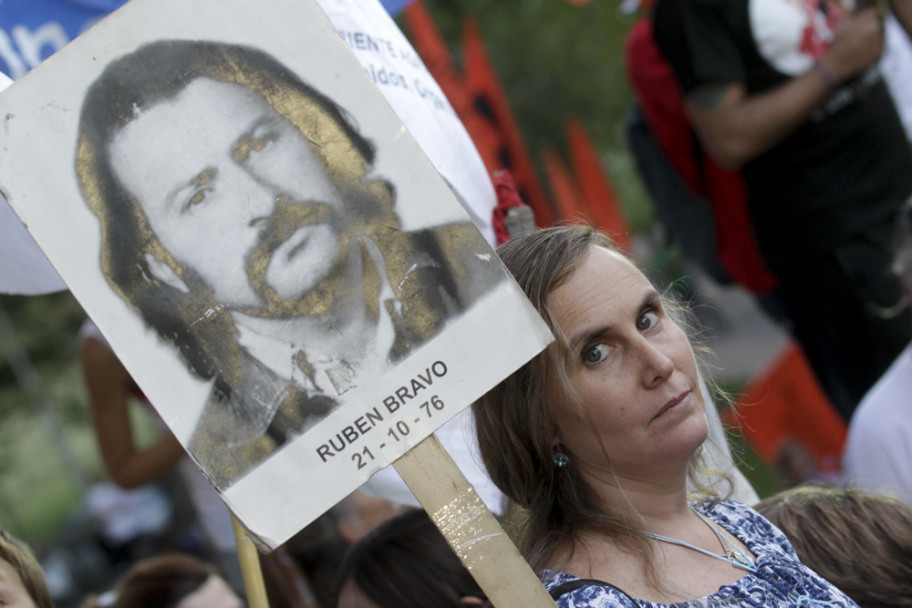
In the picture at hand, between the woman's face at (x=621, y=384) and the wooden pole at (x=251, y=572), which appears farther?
the wooden pole at (x=251, y=572)

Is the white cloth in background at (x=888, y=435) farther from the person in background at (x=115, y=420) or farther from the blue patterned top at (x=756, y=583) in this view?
the person in background at (x=115, y=420)

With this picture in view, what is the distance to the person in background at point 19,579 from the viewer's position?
155 cm

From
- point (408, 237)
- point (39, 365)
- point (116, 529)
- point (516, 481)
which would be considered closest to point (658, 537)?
point (516, 481)

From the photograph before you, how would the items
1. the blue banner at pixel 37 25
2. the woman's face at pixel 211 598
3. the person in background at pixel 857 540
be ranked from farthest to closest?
the blue banner at pixel 37 25 → the woman's face at pixel 211 598 → the person in background at pixel 857 540

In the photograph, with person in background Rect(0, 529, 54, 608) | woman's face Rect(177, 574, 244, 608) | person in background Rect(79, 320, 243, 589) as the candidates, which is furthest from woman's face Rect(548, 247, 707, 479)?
person in background Rect(79, 320, 243, 589)

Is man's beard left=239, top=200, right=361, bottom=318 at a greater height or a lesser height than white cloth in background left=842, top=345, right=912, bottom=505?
greater

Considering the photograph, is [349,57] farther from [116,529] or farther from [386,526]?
[116,529]

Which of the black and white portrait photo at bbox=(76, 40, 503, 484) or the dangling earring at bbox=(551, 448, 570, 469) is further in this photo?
the dangling earring at bbox=(551, 448, 570, 469)

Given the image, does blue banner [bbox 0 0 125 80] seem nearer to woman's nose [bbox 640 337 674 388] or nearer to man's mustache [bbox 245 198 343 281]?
man's mustache [bbox 245 198 343 281]

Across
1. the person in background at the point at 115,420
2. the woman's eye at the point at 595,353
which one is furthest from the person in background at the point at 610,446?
the person in background at the point at 115,420

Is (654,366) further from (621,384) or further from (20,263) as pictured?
(20,263)

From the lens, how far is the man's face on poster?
1285 mm

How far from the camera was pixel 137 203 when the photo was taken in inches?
50.8

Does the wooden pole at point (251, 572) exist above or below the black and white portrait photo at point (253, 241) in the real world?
below
